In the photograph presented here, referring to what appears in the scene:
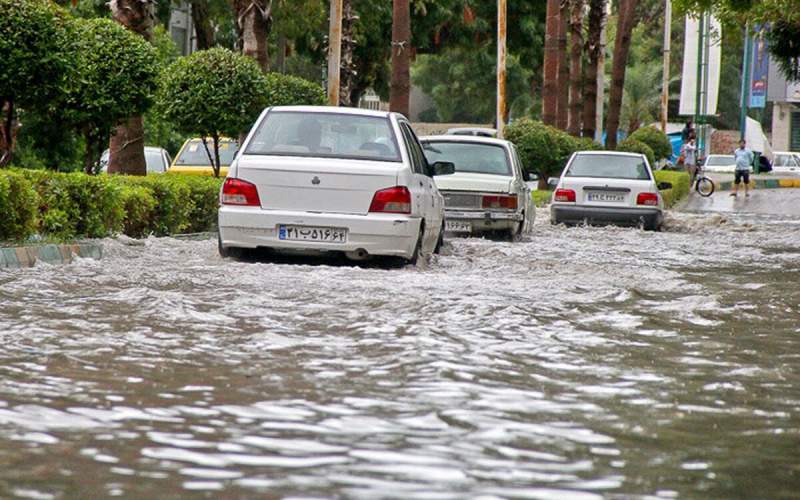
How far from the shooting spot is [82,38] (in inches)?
→ 719

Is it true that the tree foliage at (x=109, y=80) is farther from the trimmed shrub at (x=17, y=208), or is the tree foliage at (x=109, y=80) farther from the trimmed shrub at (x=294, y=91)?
the trimmed shrub at (x=294, y=91)

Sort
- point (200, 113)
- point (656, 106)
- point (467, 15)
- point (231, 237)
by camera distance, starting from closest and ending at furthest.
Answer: point (231, 237), point (200, 113), point (467, 15), point (656, 106)

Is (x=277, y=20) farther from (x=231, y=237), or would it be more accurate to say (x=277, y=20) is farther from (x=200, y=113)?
(x=231, y=237)

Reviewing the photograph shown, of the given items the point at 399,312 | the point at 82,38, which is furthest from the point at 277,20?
the point at 399,312

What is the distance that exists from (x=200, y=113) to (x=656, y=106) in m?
79.1

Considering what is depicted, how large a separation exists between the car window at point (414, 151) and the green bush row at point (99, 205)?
3.05 metres

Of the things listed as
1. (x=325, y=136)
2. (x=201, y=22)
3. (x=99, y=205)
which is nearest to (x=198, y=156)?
(x=99, y=205)

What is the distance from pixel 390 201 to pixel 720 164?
2452 inches

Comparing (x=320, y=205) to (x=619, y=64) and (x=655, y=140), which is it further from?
(x=655, y=140)

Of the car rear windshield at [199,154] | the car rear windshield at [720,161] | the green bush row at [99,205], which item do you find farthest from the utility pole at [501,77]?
the car rear windshield at [720,161]

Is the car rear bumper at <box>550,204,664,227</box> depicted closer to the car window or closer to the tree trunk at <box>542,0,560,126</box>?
the car window

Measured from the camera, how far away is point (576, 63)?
47469 millimetres

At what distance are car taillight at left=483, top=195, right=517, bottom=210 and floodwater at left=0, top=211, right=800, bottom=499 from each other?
22.3 ft

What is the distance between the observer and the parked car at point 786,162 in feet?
242
